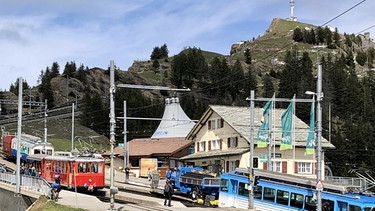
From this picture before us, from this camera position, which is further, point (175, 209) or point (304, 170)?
point (304, 170)

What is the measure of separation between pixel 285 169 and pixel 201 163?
10.1 metres

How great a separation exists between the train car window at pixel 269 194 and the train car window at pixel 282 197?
59 cm

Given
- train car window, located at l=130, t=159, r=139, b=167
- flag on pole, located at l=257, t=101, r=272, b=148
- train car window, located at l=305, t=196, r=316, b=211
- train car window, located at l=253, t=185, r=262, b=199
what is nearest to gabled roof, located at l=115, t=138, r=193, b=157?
train car window, located at l=130, t=159, r=139, b=167

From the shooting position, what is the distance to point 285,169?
193ft

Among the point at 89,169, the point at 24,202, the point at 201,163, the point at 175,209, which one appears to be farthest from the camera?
the point at 201,163

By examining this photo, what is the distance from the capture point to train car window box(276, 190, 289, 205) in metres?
32.3

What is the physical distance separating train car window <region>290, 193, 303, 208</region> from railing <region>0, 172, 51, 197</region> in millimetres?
13800

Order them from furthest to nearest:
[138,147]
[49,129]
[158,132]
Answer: [49,129] < [158,132] < [138,147]

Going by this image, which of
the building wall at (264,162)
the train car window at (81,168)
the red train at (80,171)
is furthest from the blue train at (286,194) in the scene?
the building wall at (264,162)

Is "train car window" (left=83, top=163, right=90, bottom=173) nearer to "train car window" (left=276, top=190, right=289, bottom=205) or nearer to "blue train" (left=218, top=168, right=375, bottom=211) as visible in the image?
"blue train" (left=218, top=168, right=375, bottom=211)

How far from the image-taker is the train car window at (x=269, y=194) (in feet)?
111

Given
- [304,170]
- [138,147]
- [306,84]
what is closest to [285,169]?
[304,170]

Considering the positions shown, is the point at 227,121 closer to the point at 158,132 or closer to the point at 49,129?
the point at 158,132

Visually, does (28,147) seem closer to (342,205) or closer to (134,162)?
(134,162)
